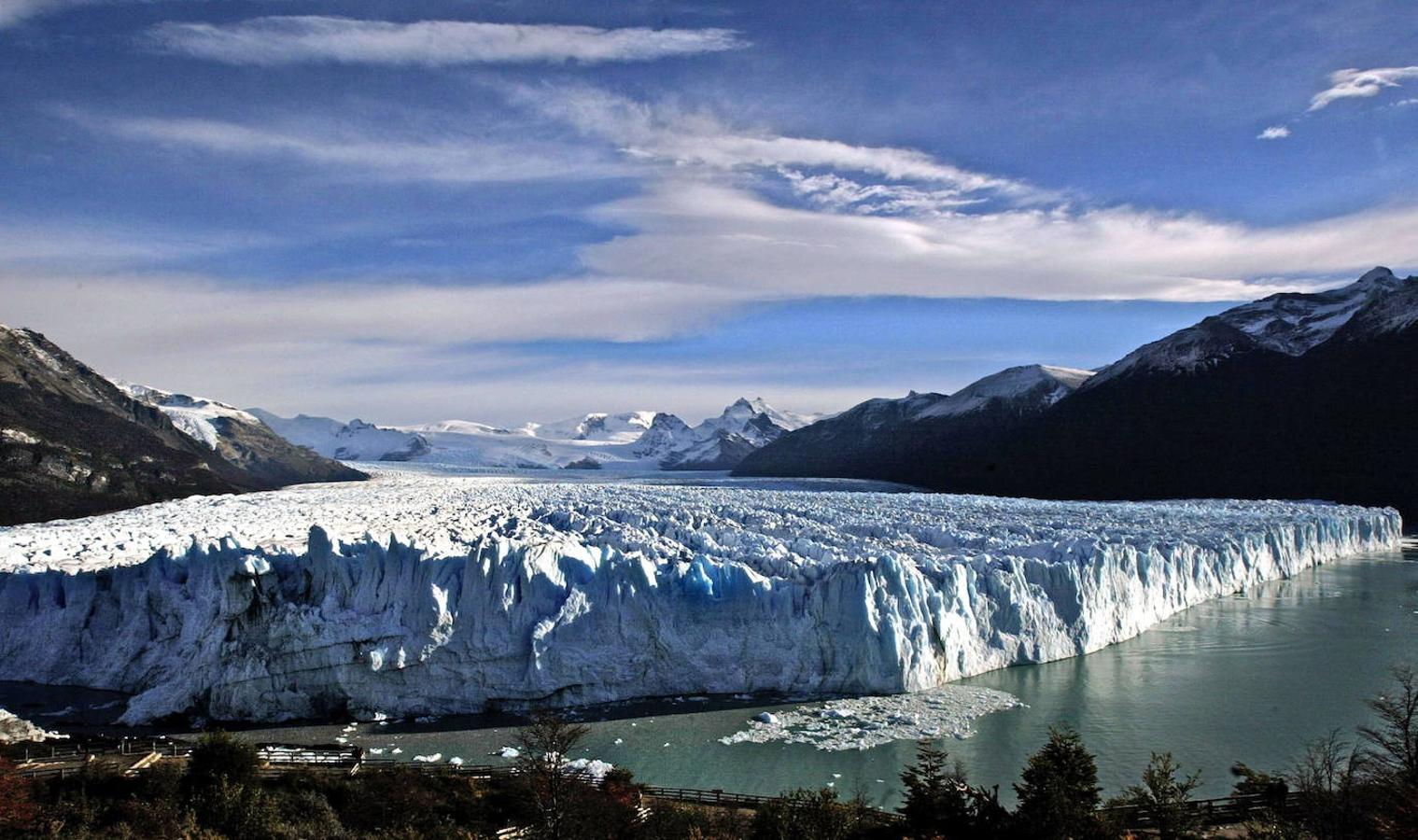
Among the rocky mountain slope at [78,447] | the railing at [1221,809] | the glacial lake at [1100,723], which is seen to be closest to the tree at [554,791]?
the glacial lake at [1100,723]

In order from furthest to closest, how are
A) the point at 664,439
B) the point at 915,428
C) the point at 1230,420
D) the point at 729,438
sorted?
the point at 664,439 < the point at 729,438 < the point at 915,428 < the point at 1230,420

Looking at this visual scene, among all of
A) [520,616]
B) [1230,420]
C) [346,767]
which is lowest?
[346,767]

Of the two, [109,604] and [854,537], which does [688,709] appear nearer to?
[854,537]

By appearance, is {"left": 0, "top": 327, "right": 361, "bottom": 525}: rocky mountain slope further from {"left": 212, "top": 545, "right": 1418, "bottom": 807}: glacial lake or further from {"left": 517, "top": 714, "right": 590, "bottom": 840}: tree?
{"left": 517, "top": 714, "right": 590, "bottom": 840}: tree

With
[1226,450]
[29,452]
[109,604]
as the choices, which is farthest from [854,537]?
[1226,450]

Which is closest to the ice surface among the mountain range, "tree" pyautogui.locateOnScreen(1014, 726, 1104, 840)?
"tree" pyautogui.locateOnScreen(1014, 726, 1104, 840)

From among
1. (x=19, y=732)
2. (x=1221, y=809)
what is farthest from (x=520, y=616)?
(x=1221, y=809)

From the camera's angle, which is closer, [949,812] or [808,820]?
[808,820]

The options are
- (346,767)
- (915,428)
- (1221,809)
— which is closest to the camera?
(1221,809)

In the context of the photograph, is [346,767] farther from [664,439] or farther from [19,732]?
[664,439]
